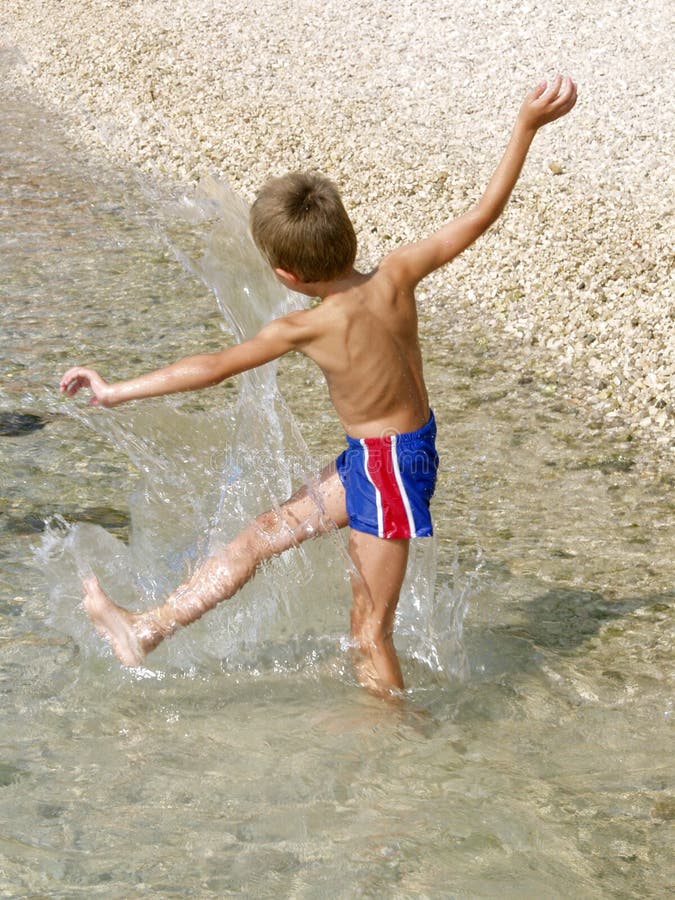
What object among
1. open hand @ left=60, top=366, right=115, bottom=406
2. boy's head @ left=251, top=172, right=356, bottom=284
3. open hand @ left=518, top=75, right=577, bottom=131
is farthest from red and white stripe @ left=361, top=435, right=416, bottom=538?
open hand @ left=518, top=75, right=577, bottom=131

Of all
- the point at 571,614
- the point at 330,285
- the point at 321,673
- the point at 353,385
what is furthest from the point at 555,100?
the point at 321,673

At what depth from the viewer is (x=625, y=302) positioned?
297 inches

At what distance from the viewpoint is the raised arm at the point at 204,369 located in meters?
3.49

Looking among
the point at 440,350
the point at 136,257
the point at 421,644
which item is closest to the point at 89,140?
the point at 136,257

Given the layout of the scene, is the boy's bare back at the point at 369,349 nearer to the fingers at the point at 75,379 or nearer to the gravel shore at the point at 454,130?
the fingers at the point at 75,379

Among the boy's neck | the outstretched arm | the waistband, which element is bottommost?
the waistband

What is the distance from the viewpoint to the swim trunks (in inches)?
147

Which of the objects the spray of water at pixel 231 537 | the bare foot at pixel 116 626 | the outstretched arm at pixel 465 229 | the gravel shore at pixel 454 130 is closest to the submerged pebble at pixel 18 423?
the spray of water at pixel 231 537

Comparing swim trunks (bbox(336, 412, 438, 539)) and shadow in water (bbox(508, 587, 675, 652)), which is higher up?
swim trunks (bbox(336, 412, 438, 539))

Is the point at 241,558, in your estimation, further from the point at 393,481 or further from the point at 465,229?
the point at 465,229

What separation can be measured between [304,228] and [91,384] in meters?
0.78

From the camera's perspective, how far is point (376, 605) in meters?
3.94

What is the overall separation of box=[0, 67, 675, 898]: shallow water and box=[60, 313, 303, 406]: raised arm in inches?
32.6

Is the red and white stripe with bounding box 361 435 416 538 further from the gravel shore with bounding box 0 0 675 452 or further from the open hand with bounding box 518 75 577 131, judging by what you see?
the gravel shore with bounding box 0 0 675 452
